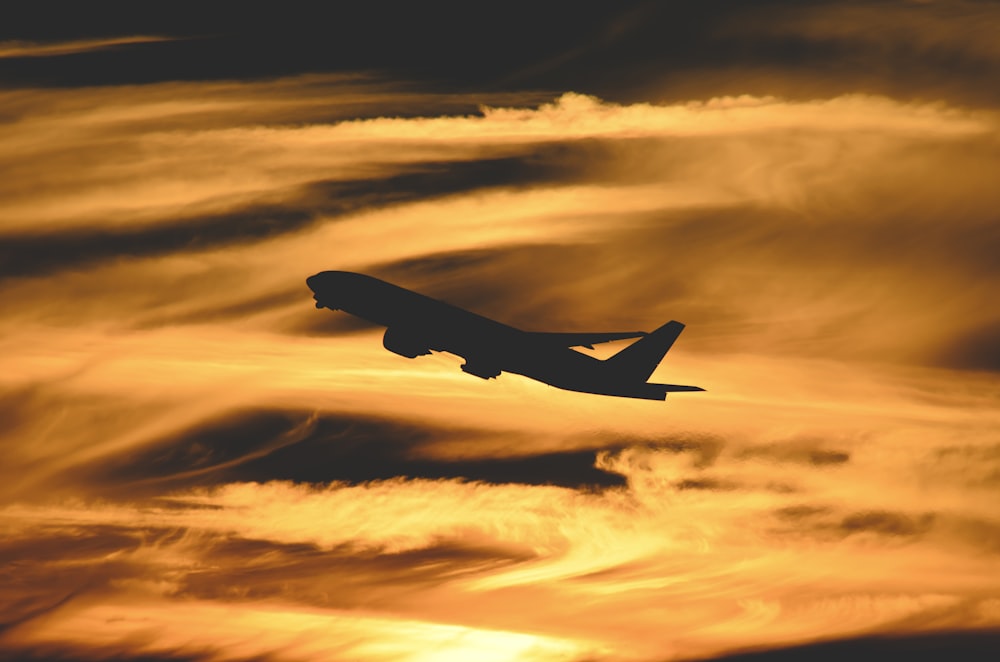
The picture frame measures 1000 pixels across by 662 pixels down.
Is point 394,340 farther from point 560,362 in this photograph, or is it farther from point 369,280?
point 560,362

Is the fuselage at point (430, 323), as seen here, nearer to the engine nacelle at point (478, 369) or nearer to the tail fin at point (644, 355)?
the engine nacelle at point (478, 369)

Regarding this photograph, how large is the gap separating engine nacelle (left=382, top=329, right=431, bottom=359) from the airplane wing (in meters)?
10.9

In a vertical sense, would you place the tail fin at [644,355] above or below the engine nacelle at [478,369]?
above

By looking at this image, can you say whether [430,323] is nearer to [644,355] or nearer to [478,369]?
[478,369]

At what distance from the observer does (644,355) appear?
425 ft

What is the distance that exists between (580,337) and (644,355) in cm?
1857

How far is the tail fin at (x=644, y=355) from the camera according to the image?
5020 inches

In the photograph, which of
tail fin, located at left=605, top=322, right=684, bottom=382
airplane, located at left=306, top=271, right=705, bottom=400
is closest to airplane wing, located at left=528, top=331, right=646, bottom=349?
airplane, located at left=306, top=271, right=705, bottom=400

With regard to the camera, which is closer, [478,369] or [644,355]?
[478,369]

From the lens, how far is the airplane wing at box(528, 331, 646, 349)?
11012 cm

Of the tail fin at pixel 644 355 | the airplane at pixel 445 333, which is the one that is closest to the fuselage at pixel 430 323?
the airplane at pixel 445 333

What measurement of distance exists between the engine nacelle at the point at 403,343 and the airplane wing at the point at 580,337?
1088cm

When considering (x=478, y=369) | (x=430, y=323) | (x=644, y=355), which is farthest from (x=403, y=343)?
(x=644, y=355)

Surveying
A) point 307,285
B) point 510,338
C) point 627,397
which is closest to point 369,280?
point 307,285
